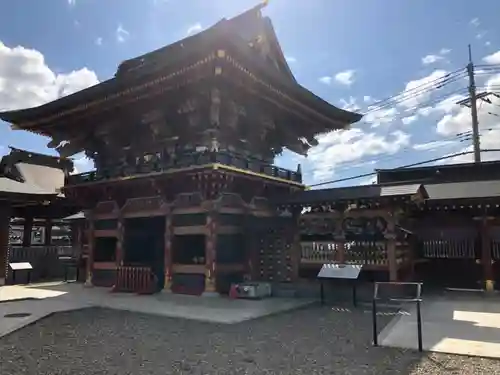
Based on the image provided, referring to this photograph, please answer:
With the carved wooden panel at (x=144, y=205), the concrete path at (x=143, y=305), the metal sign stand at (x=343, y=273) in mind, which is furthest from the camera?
the carved wooden panel at (x=144, y=205)

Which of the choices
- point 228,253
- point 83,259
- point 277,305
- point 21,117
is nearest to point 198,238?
point 228,253

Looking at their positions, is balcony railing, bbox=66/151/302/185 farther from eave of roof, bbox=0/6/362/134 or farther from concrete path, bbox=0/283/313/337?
concrete path, bbox=0/283/313/337

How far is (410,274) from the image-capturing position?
13289 mm

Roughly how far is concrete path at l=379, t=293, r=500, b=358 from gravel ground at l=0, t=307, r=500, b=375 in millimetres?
454

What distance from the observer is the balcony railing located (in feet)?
39.8

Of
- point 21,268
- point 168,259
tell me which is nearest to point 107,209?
point 168,259

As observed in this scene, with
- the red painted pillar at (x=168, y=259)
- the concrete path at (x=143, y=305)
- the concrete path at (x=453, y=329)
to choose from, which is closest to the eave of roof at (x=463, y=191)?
the concrete path at (x=453, y=329)

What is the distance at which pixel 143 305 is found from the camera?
35.9ft

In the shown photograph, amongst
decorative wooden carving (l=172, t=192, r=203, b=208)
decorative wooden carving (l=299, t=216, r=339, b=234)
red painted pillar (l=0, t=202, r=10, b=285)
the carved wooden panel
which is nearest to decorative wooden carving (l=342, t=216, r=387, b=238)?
decorative wooden carving (l=299, t=216, r=339, b=234)

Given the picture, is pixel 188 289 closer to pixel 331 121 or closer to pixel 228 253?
pixel 228 253

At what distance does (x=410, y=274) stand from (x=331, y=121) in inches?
273

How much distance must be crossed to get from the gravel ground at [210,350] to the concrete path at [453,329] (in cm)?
45

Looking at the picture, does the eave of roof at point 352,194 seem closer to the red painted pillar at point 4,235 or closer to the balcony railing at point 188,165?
the balcony railing at point 188,165

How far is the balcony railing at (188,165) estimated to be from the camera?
12125 millimetres
